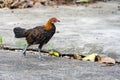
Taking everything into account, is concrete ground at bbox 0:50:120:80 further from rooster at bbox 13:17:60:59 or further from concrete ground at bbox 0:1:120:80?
rooster at bbox 13:17:60:59

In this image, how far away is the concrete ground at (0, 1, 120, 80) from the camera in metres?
5.68

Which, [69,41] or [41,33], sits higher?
[41,33]

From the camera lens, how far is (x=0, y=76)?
546 centimetres

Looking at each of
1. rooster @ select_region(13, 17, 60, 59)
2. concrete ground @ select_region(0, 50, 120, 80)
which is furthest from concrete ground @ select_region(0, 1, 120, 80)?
rooster @ select_region(13, 17, 60, 59)

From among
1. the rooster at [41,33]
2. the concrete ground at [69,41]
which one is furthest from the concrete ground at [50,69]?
the rooster at [41,33]

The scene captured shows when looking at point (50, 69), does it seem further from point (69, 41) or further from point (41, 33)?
point (69, 41)

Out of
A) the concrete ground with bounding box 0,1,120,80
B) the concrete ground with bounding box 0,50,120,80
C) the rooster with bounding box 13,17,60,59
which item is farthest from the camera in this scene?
the rooster with bounding box 13,17,60,59

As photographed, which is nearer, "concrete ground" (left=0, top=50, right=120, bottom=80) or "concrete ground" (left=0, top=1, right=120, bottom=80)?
"concrete ground" (left=0, top=50, right=120, bottom=80)

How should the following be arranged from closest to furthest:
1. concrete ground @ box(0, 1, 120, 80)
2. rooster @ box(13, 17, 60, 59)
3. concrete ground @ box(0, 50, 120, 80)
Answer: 1. concrete ground @ box(0, 50, 120, 80)
2. concrete ground @ box(0, 1, 120, 80)
3. rooster @ box(13, 17, 60, 59)

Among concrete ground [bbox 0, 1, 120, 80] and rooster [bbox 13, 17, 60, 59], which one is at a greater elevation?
rooster [bbox 13, 17, 60, 59]

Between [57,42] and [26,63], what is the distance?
149 cm

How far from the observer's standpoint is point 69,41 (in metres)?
7.63

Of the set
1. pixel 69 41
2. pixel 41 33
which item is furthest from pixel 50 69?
pixel 69 41

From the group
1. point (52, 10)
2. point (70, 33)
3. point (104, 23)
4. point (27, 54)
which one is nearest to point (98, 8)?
point (52, 10)
